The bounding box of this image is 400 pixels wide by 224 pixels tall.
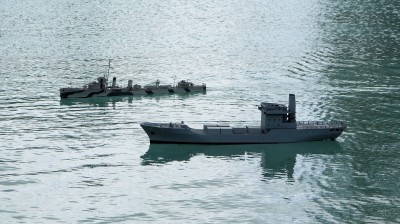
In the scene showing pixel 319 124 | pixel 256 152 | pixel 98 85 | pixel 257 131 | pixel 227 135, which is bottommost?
pixel 256 152

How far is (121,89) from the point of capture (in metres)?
147

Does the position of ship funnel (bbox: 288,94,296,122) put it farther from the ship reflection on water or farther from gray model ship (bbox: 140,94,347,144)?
the ship reflection on water

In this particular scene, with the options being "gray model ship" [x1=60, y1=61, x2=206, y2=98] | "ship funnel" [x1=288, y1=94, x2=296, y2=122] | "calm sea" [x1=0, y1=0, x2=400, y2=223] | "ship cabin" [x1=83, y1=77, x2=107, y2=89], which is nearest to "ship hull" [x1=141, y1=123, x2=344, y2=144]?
"calm sea" [x1=0, y1=0, x2=400, y2=223]

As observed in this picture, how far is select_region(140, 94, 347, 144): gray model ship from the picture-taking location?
108875mm

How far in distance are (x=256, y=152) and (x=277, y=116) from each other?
710 centimetres

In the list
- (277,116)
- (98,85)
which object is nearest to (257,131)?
(277,116)

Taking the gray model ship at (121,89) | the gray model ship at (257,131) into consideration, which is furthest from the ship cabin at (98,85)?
the gray model ship at (257,131)

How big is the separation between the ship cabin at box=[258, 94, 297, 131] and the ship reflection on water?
3.02 metres

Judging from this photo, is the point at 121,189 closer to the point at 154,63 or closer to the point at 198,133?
the point at 198,133

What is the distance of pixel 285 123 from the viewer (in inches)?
4355

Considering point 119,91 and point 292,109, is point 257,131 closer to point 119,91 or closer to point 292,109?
point 292,109

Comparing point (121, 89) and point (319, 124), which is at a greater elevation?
point (121, 89)

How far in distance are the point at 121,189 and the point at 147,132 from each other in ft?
71.6

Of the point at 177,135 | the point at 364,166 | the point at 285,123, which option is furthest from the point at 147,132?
the point at 364,166
